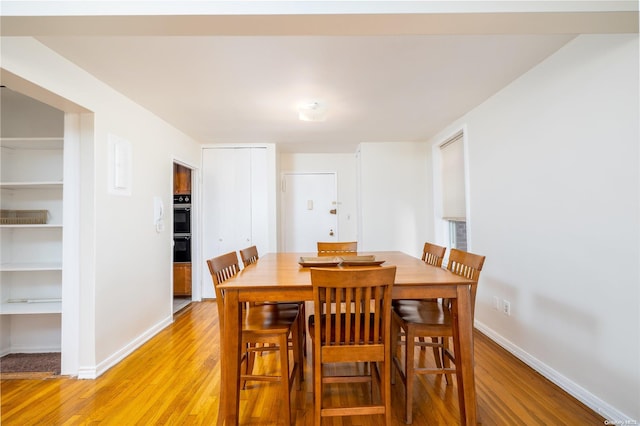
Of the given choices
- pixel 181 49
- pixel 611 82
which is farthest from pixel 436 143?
pixel 181 49

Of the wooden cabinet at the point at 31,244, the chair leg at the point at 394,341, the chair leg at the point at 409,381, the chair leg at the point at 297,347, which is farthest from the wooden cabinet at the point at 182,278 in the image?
the chair leg at the point at 409,381

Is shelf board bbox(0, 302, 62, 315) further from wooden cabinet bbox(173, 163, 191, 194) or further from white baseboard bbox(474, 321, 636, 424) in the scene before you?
white baseboard bbox(474, 321, 636, 424)

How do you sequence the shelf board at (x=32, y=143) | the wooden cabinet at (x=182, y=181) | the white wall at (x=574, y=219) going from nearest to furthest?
the white wall at (x=574, y=219)
the shelf board at (x=32, y=143)
the wooden cabinet at (x=182, y=181)

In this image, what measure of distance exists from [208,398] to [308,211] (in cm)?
331

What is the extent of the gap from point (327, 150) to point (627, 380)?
4019mm

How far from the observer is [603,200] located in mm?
1648

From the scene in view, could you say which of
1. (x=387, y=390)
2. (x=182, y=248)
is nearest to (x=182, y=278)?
(x=182, y=248)

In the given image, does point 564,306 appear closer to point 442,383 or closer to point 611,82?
point 442,383

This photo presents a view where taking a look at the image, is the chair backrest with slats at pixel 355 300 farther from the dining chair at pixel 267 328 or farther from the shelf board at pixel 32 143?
the shelf board at pixel 32 143

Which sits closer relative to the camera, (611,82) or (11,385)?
(611,82)

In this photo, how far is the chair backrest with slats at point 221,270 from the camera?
1639mm

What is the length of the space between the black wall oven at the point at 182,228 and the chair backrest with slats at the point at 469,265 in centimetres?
347

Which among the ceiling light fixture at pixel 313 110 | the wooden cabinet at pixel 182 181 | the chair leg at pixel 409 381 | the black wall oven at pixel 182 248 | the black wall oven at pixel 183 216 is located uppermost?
the ceiling light fixture at pixel 313 110

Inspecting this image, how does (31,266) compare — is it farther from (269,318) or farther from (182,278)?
(269,318)
